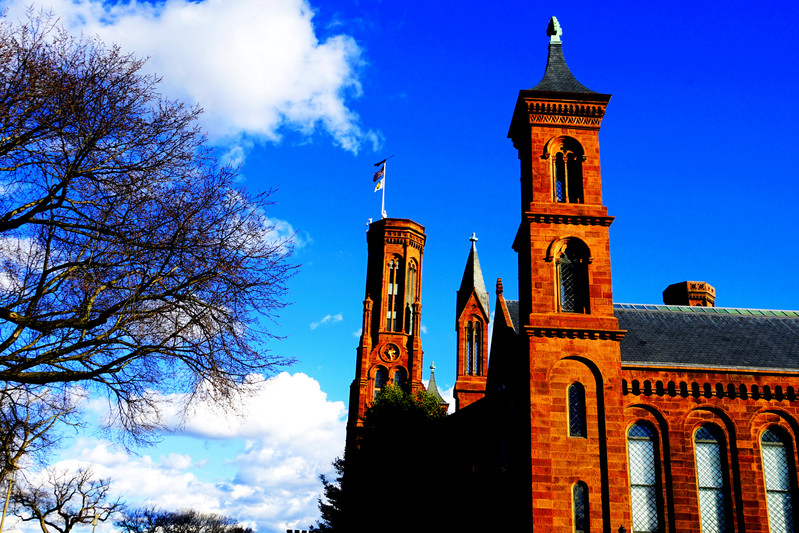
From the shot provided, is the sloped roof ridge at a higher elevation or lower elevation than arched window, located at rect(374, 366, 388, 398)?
lower

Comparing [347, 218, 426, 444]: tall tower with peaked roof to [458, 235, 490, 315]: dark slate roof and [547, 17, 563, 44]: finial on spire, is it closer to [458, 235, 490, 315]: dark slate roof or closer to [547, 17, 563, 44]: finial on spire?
[458, 235, 490, 315]: dark slate roof

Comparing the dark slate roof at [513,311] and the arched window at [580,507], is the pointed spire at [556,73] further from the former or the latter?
the arched window at [580,507]

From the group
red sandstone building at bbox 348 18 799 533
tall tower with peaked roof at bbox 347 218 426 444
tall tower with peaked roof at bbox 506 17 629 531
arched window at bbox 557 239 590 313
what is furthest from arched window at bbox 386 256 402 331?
arched window at bbox 557 239 590 313

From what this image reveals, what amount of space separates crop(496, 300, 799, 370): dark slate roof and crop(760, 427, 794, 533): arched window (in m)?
2.47

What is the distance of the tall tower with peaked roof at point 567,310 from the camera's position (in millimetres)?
20125

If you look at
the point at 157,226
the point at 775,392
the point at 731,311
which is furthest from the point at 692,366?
the point at 157,226

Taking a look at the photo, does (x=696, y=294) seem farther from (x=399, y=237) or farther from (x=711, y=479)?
(x=399, y=237)

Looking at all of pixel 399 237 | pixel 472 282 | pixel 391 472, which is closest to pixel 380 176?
pixel 399 237

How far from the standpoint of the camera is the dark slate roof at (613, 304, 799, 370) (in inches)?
919

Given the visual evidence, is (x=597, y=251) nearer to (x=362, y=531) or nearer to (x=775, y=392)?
(x=775, y=392)

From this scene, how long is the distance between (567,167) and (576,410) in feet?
30.1

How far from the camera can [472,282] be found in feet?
136

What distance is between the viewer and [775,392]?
22.2 metres

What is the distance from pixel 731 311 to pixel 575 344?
10.5 meters
